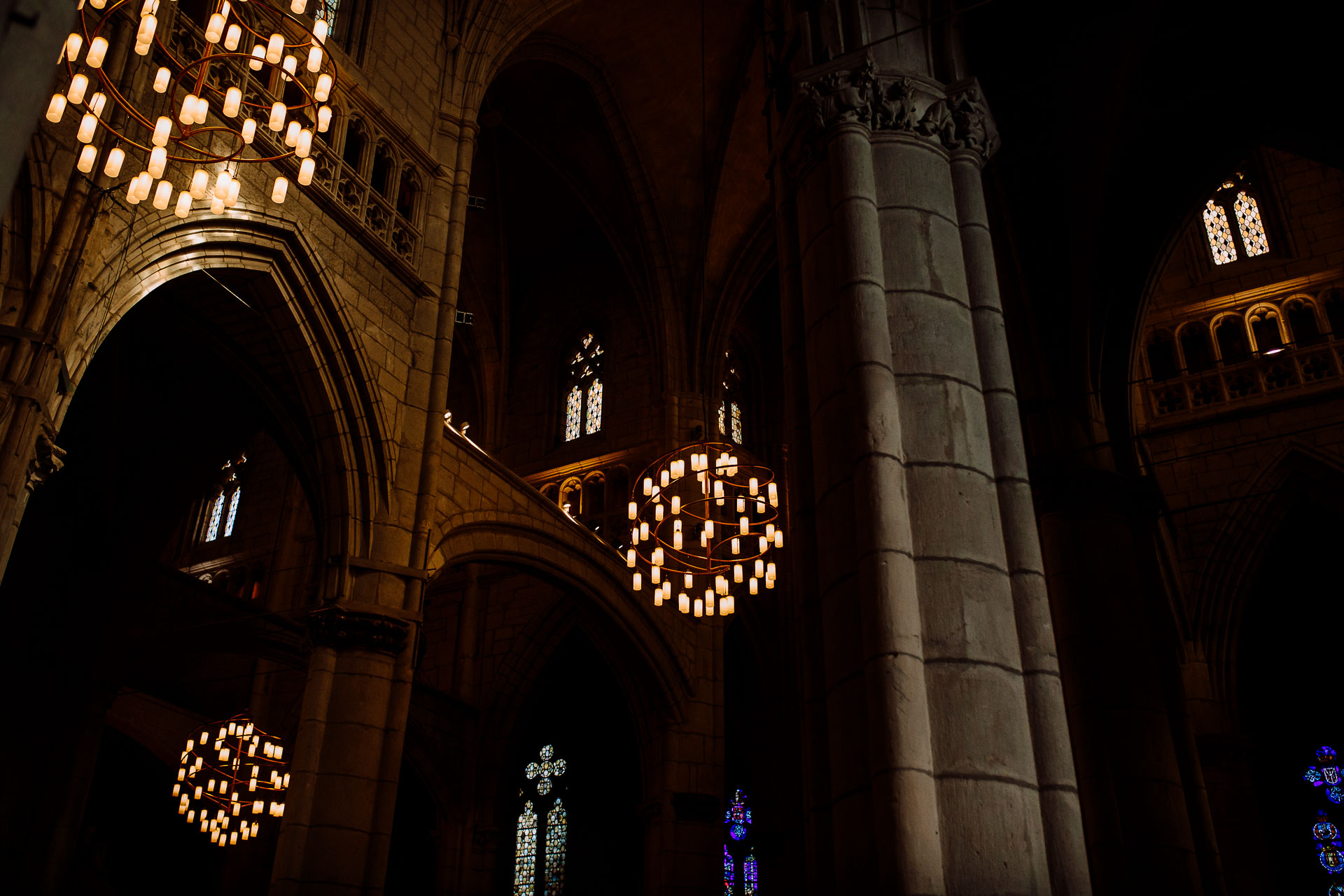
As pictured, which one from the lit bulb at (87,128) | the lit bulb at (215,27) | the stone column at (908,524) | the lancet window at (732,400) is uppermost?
the lancet window at (732,400)

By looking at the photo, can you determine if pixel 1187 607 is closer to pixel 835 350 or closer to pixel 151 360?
pixel 835 350

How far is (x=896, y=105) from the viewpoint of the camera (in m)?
5.73

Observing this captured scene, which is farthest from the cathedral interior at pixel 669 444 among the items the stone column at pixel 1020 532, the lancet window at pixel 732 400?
the lancet window at pixel 732 400

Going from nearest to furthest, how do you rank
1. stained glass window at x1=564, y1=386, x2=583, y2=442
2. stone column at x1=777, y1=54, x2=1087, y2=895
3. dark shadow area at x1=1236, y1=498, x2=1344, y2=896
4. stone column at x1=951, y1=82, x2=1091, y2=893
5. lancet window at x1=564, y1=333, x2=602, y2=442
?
1. stone column at x1=777, y1=54, x2=1087, y2=895
2. stone column at x1=951, y1=82, x2=1091, y2=893
3. dark shadow area at x1=1236, y1=498, x2=1344, y2=896
4. lancet window at x1=564, y1=333, x2=602, y2=442
5. stained glass window at x1=564, y1=386, x2=583, y2=442

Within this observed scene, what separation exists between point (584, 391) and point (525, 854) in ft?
27.0

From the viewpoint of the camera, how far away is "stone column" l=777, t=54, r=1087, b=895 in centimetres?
406

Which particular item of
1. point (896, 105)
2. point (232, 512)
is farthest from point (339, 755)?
point (232, 512)

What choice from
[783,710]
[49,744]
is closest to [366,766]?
[49,744]

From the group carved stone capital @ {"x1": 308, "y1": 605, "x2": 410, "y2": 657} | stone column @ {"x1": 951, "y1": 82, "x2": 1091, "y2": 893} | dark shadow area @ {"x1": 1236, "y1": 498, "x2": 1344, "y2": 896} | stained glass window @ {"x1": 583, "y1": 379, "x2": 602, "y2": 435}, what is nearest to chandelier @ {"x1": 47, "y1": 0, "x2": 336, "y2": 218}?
carved stone capital @ {"x1": 308, "y1": 605, "x2": 410, "y2": 657}

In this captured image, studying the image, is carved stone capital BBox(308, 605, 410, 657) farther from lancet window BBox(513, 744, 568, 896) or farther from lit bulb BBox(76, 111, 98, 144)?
lancet window BBox(513, 744, 568, 896)

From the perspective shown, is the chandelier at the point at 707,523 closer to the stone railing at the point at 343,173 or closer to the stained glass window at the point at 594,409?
the stone railing at the point at 343,173

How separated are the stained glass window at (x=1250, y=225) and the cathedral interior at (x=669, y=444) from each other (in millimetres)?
63

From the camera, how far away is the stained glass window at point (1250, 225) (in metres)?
18.6

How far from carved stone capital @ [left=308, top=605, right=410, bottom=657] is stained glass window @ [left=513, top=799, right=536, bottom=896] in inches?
407
